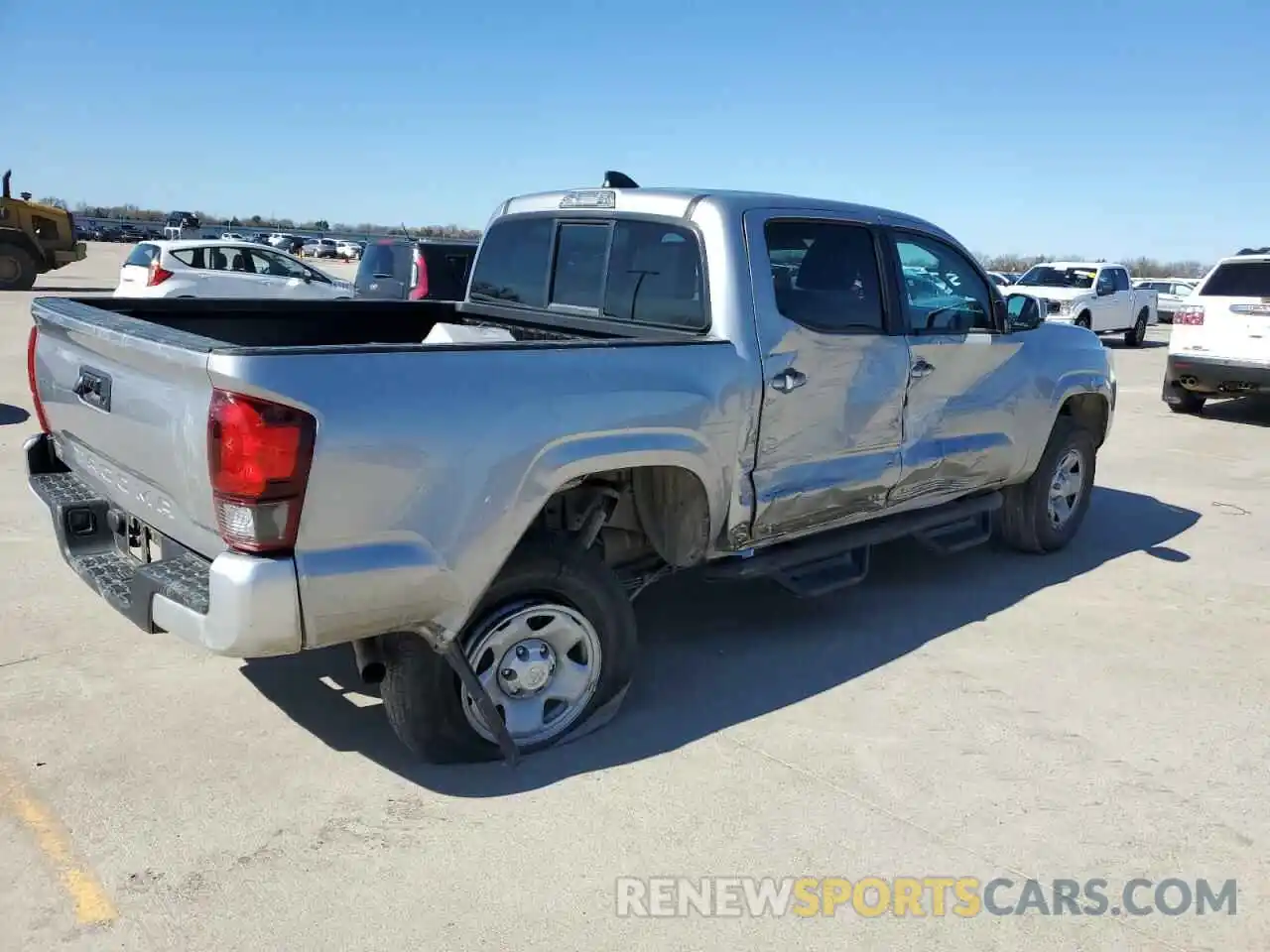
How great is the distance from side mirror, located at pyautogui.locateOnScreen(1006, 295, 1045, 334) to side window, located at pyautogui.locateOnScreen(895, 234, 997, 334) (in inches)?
6.2

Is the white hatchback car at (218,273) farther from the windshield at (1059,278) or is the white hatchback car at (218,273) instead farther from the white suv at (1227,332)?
the windshield at (1059,278)

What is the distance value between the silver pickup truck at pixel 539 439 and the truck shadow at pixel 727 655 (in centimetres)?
16

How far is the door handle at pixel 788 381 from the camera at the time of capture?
13.9ft

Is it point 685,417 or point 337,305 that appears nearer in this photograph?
point 685,417

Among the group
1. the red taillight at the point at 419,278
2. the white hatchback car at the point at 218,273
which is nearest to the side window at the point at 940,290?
the red taillight at the point at 419,278

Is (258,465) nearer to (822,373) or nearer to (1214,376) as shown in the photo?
(822,373)

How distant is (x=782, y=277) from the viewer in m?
4.41

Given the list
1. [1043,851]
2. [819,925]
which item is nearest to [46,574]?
[819,925]

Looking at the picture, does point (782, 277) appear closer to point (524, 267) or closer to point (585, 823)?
point (524, 267)

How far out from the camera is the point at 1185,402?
1262 cm

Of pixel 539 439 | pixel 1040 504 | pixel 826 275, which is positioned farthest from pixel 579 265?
pixel 1040 504

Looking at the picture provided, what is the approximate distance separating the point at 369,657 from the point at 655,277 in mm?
2026

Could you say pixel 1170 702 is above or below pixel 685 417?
below

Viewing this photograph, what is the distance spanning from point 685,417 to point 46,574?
11.7 ft
